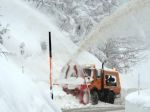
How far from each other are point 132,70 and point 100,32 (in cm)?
1744

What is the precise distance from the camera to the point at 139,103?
336 inches

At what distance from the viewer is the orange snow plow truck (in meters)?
19.6

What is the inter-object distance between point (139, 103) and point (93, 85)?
11785 mm

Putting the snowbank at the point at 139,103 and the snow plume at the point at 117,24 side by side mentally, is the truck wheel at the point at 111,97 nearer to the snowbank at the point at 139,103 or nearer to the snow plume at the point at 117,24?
the snow plume at the point at 117,24

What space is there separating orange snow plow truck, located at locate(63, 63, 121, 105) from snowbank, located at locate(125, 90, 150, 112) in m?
10.5

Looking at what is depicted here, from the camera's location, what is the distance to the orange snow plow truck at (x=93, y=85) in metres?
19.6

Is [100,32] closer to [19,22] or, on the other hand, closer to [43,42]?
[43,42]

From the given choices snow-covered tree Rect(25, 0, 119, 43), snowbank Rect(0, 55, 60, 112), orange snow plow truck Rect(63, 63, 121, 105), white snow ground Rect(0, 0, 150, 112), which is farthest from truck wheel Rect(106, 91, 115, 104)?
snowbank Rect(0, 55, 60, 112)

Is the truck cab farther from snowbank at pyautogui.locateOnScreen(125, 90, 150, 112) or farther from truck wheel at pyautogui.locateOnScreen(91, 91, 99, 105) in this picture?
snowbank at pyautogui.locateOnScreen(125, 90, 150, 112)

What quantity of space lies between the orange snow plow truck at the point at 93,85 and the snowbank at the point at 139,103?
10.5 m

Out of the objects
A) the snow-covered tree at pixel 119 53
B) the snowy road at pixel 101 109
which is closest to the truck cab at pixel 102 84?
the snowy road at pixel 101 109

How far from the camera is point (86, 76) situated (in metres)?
20.2

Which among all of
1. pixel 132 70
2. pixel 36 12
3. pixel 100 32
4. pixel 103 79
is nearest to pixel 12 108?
pixel 100 32

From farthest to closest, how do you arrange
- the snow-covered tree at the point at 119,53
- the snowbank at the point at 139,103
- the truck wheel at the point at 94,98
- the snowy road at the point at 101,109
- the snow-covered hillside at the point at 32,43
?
the snow-covered tree at the point at 119,53
the snow-covered hillside at the point at 32,43
the truck wheel at the point at 94,98
the snowy road at the point at 101,109
the snowbank at the point at 139,103
